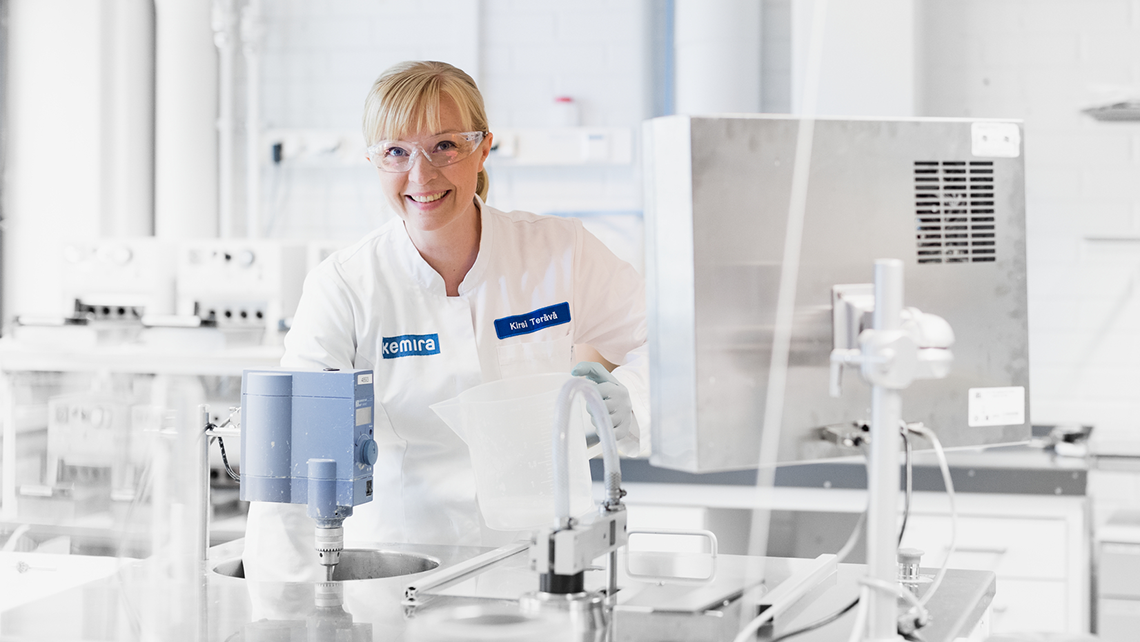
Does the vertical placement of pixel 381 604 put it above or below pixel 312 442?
below

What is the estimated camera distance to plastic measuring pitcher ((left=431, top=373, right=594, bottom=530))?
1285 mm

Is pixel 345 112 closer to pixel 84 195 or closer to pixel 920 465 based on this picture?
pixel 84 195

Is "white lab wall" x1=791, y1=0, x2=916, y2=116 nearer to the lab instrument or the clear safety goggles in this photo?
the clear safety goggles

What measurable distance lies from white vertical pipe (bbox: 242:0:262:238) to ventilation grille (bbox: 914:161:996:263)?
9.92ft

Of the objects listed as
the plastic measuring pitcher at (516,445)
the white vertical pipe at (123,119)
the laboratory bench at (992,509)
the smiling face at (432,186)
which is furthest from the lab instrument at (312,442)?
the white vertical pipe at (123,119)

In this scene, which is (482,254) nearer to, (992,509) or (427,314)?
(427,314)

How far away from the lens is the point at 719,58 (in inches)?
125

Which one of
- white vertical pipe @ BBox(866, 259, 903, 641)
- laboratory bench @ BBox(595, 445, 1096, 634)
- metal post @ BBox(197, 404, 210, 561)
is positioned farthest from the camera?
laboratory bench @ BBox(595, 445, 1096, 634)

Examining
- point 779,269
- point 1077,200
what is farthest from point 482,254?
point 1077,200

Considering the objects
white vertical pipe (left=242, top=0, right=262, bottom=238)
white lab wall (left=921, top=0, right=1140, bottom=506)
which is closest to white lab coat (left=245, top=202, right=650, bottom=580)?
white lab wall (left=921, top=0, right=1140, bottom=506)

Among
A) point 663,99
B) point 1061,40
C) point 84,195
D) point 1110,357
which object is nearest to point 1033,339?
point 1110,357

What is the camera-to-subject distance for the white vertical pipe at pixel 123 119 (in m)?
3.64

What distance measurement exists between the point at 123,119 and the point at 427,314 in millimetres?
2444

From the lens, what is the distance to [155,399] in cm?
321
